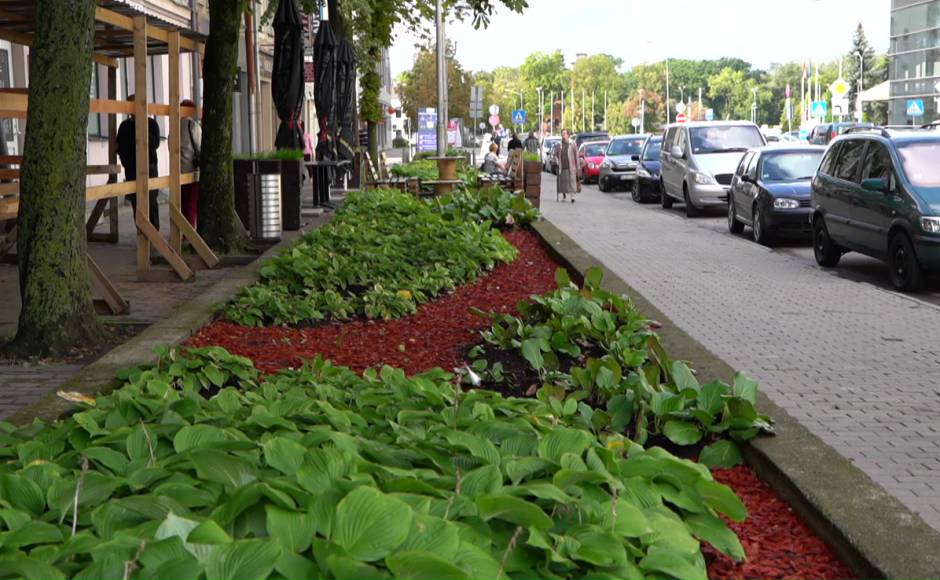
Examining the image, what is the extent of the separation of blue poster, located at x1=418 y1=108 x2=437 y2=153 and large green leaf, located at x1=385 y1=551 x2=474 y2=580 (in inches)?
2406

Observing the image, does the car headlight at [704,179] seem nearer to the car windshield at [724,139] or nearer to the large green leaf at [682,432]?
the car windshield at [724,139]

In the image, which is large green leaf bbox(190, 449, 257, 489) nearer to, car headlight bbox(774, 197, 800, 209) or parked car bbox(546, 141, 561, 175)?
car headlight bbox(774, 197, 800, 209)

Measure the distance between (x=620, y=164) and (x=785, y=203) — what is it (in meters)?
20.5

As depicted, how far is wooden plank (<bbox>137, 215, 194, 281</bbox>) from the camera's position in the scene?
39.2 feet

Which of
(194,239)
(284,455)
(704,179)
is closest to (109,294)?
(194,239)

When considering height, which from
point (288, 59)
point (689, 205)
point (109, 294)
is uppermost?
point (288, 59)

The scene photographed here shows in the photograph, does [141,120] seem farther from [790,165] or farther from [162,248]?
[790,165]

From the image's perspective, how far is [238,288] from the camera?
10.1 metres

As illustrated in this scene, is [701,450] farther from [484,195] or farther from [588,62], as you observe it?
[588,62]

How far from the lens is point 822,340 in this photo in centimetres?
1008

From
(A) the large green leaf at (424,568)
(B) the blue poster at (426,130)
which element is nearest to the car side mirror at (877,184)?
(A) the large green leaf at (424,568)

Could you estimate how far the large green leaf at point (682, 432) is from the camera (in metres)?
5.28

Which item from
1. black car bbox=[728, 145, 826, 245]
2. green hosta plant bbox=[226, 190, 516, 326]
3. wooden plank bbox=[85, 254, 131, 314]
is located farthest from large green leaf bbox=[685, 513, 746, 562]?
black car bbox=[728, 145, 826, 245]

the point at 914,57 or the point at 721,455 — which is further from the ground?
the point at 914,57
